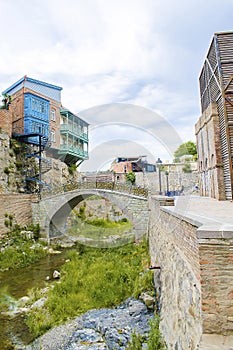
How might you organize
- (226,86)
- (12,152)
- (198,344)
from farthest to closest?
(12,152) → (226,86) → (198,344)

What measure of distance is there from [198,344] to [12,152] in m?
19.7

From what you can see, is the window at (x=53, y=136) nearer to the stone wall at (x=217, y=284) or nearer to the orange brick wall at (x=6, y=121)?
the orange brick wall at (x=6, y=121)

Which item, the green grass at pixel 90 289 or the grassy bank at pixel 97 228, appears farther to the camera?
the grassy bank at pixel 97 228

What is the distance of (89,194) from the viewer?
674 inches

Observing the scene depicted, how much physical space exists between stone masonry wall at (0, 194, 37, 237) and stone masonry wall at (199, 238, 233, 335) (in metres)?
14.5

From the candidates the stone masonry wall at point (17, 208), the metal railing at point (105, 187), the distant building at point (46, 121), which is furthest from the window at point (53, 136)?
the stone masonry wall at point (17, 208)

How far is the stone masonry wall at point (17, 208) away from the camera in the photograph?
1505cm

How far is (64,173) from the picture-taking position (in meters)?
27.6

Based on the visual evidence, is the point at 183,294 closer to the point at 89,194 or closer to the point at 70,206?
the point at 89,194

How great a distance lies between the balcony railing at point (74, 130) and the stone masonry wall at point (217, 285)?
25.0 metres

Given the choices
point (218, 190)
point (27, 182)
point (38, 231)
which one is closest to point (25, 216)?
point (38, 231)

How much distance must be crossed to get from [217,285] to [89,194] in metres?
14.6

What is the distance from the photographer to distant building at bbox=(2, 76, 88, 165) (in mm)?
20730

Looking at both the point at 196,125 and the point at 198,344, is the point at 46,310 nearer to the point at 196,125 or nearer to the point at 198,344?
A: the point at 198,344
